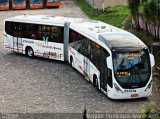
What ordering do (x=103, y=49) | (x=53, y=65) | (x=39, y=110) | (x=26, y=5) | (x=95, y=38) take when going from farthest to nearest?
1. (x=26, y=5)
2. (x=53, y=65)
3. (x=95, y=38)
4. (x=103, y=49)
5. (x=39, y=110)

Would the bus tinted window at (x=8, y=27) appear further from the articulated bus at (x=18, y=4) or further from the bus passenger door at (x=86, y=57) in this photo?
the articulated bus at (x=18, y=4)

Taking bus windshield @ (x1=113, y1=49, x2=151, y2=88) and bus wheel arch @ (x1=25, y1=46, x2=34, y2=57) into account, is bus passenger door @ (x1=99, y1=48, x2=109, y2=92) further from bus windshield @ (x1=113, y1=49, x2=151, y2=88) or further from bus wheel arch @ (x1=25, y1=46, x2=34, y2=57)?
bus wheel arch @ (x1=25, y1=46, x2=34, y2=57)

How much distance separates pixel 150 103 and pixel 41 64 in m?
9.93

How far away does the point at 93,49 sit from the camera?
79.1 feet

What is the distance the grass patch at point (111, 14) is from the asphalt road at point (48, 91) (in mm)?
10898

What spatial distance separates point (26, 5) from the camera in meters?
54.4

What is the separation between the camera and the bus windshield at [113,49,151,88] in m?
21.3

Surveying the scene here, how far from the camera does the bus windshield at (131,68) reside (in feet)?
69.9

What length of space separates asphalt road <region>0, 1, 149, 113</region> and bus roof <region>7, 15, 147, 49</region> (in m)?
2.45

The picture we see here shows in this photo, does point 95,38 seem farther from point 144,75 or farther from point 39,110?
point 39,110

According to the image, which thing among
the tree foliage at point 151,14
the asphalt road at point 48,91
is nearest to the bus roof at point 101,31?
the asphalt road at point 48,91

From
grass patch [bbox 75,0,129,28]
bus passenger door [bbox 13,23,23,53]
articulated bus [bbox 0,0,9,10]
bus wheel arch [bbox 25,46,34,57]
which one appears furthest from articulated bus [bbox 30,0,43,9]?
bus wheel arch [bbox 25,46,34,57]

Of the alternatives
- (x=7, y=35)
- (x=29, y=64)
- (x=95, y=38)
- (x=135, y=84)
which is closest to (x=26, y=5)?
(x=7, y=35)

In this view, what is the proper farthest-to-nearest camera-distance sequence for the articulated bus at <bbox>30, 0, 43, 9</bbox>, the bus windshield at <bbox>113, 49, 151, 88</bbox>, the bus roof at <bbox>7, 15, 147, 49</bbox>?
the articulated bus at <bbox>30, 0, 43, 9</bbox>, the bus roof at <bbox>7, 15, 147, 49</bbox>, the bus windshield at <bbox>113, 49, 151, 88</bbox>
